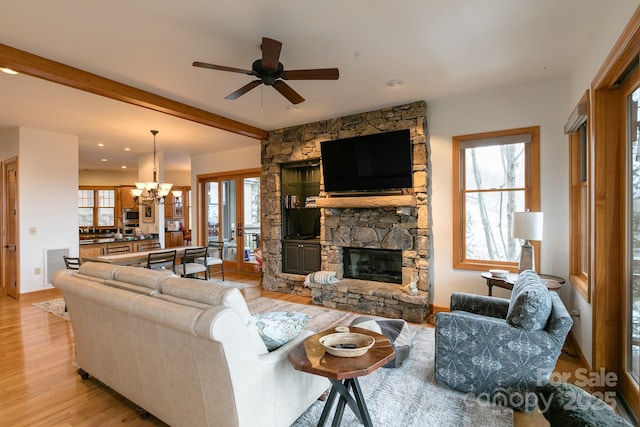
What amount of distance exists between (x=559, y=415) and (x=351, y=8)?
2557 mm

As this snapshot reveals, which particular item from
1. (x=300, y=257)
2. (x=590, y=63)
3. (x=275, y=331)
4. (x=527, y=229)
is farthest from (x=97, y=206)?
(x=590, y=63)

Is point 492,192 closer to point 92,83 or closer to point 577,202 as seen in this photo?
point 577,202

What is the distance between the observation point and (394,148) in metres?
4.29

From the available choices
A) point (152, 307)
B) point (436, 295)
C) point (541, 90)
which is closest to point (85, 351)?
point (152, 307)

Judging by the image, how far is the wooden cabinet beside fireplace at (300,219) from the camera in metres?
5.48

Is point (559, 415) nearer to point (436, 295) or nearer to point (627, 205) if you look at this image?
point (627, 205)

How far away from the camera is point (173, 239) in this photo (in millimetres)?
9680

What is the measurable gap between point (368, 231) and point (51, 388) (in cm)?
370

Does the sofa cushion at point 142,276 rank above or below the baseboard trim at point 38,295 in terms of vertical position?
above

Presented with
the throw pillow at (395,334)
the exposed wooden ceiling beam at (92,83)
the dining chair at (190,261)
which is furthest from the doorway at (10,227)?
the throw pillow at (395,334)

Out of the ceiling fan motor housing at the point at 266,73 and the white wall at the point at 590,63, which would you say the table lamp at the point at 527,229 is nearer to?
the white wall at the point at 590,63

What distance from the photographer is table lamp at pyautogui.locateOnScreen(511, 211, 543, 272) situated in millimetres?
3129

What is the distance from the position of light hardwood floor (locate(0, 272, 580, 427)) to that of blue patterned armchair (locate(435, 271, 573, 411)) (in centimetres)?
21

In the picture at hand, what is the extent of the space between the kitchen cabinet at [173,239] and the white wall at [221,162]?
2293mm
